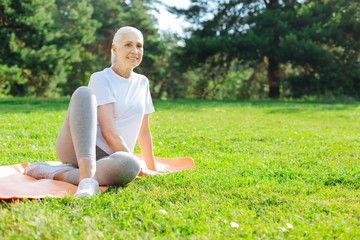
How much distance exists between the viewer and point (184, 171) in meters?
3.77

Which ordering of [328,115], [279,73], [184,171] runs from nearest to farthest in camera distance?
[184,171], [328,115], [279,73]

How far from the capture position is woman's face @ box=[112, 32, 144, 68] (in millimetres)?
3259

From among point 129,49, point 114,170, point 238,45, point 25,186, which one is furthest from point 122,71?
point 238,45

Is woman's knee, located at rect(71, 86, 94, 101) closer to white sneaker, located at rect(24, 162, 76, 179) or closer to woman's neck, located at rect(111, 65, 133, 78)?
woman's neck, located at rect(111, 65, 133, 78)

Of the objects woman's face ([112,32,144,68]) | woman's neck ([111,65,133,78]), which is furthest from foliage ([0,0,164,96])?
woman's face ([112,32,144,68])

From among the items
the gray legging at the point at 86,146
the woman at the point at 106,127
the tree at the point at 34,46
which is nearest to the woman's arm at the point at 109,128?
the woman at the point at 106,127

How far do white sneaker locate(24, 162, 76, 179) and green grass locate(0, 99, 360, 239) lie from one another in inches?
22.9

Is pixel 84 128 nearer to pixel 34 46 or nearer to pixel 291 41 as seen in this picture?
pixel 291 41

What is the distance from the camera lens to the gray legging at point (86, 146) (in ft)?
9.27

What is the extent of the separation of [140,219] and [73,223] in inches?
16.8

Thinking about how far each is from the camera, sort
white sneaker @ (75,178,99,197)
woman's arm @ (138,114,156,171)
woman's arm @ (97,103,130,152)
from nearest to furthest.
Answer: white sneaker @ (75,178,99,197) < woman's arm @ (97,103,130,152) < woman's arm @ (138,114,156,171)

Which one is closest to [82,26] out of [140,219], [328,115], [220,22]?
[220,22]

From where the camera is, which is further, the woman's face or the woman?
the woman's face

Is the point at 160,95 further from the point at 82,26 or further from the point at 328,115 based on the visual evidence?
the point at 328,115
